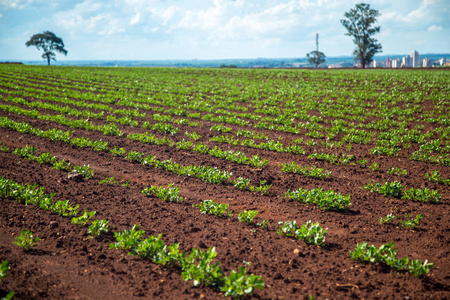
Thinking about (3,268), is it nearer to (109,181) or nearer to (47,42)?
(109,181)

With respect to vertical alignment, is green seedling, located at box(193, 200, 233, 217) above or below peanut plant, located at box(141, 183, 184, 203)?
below

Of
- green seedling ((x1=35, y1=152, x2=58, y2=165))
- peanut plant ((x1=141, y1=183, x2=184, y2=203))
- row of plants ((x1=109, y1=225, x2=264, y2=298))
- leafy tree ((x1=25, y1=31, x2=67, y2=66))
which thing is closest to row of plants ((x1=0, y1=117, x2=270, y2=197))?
peanut plant ((x1=141, y1=183, x2=184, y2=203))

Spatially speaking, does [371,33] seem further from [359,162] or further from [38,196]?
[38,196]

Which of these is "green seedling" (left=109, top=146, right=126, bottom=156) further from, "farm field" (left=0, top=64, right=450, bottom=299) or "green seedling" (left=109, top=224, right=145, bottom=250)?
"green seedling" (left=109, top=224, right=145, bottom=250)

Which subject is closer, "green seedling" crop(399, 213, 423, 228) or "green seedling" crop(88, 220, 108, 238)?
"green seedling" crop(88, 220, 108, 238)

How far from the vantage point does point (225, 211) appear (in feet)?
22.9

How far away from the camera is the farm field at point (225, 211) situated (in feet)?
15.1

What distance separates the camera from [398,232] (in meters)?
6.25

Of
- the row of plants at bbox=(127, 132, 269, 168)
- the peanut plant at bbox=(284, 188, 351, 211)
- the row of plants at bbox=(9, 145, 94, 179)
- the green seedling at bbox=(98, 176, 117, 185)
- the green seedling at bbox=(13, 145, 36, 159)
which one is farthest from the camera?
the row of plants at bbox=(127, 132, 269, 168)

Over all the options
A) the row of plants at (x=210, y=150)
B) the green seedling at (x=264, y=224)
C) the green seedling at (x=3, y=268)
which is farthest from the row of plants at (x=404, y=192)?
the green seedling at (x=3, y=268)

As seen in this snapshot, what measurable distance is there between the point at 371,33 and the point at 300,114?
7381 centimetres

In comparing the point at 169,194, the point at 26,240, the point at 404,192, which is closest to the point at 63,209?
the point at 26,240

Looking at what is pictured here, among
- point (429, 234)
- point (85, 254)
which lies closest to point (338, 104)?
point (429, 234)

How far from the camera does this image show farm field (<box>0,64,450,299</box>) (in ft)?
15.1
